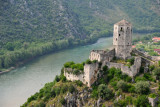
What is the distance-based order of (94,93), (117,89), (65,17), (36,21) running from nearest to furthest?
(117,89) < (94,93) < (36,21) < (65,17)

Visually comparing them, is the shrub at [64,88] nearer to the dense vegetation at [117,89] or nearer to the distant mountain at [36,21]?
the dense vegetation at [117,89]

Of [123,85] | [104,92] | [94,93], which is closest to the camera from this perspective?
[123,85]

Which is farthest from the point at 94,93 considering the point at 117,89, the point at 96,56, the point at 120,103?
the point at 96,56

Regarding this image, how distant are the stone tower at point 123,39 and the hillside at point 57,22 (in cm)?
4314

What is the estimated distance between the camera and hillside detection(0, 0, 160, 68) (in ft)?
284

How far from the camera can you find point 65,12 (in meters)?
116

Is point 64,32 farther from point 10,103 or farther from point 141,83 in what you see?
point 141,83

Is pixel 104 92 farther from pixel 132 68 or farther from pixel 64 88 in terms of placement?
pixel 64 88

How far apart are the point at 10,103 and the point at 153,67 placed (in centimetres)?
2867

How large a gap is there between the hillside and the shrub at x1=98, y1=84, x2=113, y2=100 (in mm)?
44076

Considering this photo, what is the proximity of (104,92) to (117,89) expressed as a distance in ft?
5.59

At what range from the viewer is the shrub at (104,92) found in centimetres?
3284

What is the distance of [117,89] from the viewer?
32.8 meters

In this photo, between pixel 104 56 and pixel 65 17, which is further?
pixel 65 17
